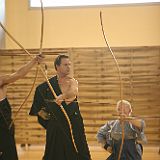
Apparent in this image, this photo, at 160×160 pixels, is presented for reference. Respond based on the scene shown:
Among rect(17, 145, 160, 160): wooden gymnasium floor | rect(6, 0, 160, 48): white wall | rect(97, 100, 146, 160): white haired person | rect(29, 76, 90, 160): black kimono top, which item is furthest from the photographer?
rect(6, 0, 160, 48): white wall

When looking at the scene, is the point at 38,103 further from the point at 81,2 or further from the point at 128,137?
the point at 81,2

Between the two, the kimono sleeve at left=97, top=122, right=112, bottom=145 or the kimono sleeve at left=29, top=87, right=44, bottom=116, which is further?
the kimono sleeve at left=97, top=122, right=112, bottom=145

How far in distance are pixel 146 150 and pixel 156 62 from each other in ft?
3.31

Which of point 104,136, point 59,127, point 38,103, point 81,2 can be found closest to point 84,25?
point 81,2

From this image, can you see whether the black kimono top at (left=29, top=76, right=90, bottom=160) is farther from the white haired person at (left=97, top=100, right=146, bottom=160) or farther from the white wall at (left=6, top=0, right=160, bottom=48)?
the white wall at (left=6, top=0, right=160, bottom=48)

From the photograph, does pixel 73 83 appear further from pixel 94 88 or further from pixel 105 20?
pixel 105 20

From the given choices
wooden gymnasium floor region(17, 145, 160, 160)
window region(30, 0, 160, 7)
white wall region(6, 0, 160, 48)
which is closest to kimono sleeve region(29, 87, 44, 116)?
wooden gymnasium floor region(17, 145, 160, 160)

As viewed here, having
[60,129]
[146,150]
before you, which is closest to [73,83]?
[60,129]

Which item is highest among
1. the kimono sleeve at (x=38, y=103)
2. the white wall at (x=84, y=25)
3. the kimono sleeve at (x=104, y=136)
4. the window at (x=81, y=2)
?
the window at (x=81, y=2)

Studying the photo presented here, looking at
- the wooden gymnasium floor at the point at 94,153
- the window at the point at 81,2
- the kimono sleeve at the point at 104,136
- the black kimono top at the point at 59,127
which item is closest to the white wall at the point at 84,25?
the window at the point at 81,2

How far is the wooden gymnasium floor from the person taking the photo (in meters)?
3.76

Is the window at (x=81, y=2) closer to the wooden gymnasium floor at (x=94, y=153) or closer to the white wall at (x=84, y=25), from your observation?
the white wall at (x=84, y=25)

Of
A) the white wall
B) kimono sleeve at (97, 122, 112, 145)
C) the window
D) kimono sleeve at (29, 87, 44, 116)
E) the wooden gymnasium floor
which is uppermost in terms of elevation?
the window

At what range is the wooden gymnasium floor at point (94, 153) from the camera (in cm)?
376
